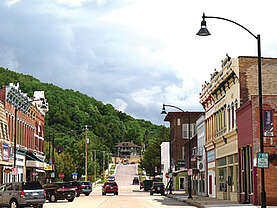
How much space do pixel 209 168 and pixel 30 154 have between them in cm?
2449

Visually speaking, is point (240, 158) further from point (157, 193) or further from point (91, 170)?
point (91, 170)

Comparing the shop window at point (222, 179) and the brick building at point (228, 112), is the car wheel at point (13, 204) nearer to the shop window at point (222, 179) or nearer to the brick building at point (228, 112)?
the brick building at point (228, 112)

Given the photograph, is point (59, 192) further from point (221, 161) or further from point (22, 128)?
point (22, 128)

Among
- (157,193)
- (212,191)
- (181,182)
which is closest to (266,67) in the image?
(212,191)

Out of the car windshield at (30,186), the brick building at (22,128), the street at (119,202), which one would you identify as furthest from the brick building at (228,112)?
the brick building at (22,128)

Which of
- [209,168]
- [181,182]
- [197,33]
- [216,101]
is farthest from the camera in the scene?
[181,182]

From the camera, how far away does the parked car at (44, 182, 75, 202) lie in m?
48.9

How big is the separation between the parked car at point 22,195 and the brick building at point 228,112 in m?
13.8

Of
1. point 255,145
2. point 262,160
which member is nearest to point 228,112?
point 255,145

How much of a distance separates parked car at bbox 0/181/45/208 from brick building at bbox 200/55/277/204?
45.3 feet

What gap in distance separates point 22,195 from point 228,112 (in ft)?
63.6

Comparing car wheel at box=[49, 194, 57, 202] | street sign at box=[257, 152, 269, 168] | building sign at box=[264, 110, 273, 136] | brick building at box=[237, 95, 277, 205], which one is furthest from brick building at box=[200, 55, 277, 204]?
car wheel at box=[49, 194, 57, 202]

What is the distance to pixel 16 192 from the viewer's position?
33156 mm

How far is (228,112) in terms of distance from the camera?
4556cm
